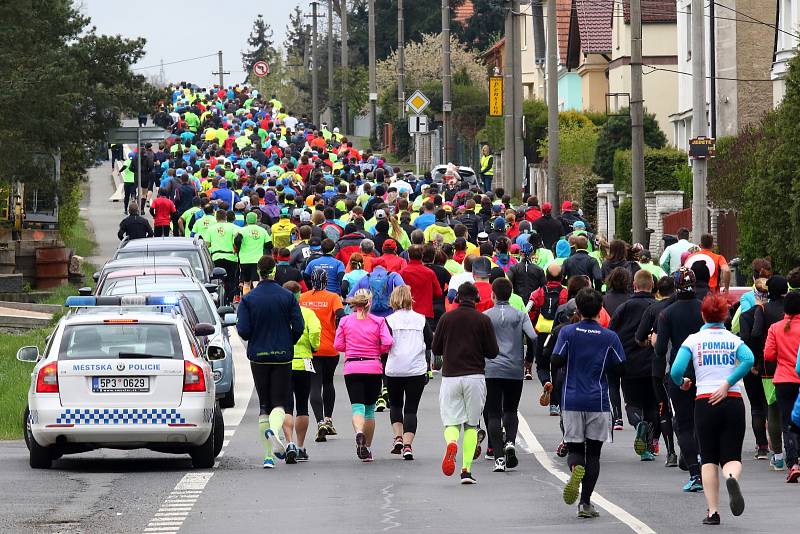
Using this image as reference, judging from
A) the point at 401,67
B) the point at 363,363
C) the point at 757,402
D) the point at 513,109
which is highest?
the point at 401,67

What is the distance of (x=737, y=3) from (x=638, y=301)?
3564cm

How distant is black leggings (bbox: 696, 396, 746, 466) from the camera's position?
40.0ft

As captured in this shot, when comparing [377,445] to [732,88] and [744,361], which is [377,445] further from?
[732,88]

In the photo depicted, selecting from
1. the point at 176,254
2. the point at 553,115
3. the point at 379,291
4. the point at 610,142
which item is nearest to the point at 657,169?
the point at 553,115

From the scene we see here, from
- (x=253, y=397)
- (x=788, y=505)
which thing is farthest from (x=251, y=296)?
(x=253, y=397)

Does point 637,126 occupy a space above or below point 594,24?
below

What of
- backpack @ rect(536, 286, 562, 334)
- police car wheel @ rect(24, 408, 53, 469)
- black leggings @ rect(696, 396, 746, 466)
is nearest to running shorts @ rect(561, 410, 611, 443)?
black leggings @ rect(696, 396, 746, 466)

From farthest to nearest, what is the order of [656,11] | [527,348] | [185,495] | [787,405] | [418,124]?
[656,11] → [418,124] → [527,348] → [787,405] → [185,495]

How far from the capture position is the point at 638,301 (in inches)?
642

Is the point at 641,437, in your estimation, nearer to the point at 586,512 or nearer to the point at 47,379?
the point at 586,512

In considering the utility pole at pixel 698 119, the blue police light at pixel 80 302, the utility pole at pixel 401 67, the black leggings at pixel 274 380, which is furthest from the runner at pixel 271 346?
the utility pole at pixel 401 67

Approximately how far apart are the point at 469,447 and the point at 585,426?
6.82ft

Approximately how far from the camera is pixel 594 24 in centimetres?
7056

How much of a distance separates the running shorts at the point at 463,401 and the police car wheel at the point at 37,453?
11.6ft
